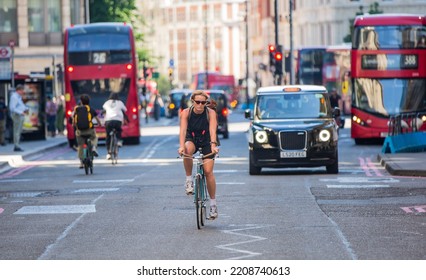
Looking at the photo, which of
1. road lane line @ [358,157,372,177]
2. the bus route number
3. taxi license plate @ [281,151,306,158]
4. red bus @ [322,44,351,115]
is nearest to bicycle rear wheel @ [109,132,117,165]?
road lane line @ [358,157,372,177]

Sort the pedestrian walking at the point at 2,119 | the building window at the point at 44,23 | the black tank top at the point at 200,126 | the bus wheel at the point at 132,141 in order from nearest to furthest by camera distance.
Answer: the black tank top at the point at 200,126
the pedestrian walking at the point at 2,119
the bus wheel at the point at 132,141
the building window at the point at 44,23

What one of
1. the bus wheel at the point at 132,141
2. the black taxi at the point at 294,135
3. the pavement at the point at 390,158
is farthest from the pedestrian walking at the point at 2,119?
the black taxi at the point at 294,135

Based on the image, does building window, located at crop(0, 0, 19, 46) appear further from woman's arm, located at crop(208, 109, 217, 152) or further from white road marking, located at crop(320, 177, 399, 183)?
woman's arm, located at crop(208, 109, 217, 152)

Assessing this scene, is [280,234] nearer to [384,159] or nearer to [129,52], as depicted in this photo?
[384,159]

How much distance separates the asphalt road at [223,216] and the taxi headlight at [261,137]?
0.66 meters

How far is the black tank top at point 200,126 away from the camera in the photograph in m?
18.1

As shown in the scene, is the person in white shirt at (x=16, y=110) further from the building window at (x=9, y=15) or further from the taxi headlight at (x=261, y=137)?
the building window at (x=9, y=15)

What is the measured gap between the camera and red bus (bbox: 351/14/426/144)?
151 feet

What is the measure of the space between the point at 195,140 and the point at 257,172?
1164 cm

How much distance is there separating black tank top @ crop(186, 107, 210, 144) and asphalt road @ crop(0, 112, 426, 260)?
1020mm

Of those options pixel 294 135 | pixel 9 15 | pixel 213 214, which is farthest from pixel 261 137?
pixel 9 15

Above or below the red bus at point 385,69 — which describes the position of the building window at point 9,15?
above

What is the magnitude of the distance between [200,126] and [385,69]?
28598mm

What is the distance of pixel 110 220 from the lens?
19.5 metres
